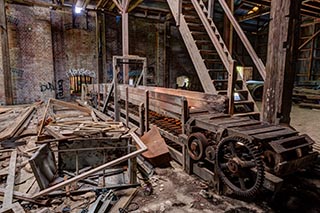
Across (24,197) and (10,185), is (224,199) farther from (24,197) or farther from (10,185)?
(10,185)

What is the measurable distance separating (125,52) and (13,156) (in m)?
4.18

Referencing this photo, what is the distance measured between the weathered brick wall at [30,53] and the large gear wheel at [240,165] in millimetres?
11117

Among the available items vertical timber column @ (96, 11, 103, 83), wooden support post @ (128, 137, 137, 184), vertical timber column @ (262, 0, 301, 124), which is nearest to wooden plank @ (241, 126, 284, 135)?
vertical timber column @ (262, 0, 301, 124)

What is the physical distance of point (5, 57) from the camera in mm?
9492

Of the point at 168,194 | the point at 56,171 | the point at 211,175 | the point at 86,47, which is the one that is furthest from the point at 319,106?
the point at 86,47

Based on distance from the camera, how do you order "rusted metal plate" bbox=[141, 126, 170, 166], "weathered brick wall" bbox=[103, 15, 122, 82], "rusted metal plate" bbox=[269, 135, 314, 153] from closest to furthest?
"rusted metal plate" bbox=[269, 135, 314, 153], "rusted metal plate" bbox=[141, 126, 170, 166], "weathered brick wall" bbox=[103, 15, 122, 82]

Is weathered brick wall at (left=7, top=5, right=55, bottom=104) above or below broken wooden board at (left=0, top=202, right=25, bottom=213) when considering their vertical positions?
above

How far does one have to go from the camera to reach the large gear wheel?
2.05 metres

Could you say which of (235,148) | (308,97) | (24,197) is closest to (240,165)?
(235,148)

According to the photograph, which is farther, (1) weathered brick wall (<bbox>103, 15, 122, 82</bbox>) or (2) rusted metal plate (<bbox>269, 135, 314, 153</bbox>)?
(1) weathered brick wall (<bbox>103, 15, 122, 82</bbox>)

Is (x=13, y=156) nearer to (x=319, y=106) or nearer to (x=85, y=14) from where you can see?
(x=319, y=106)

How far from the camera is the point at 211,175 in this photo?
9.25ft

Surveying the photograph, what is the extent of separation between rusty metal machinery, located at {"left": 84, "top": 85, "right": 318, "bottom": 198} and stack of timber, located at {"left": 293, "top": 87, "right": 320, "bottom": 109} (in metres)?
6.22

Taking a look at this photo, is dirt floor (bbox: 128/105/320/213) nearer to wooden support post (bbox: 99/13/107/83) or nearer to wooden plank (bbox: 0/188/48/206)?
wooden plank (bbox: 0/188/48/206)
